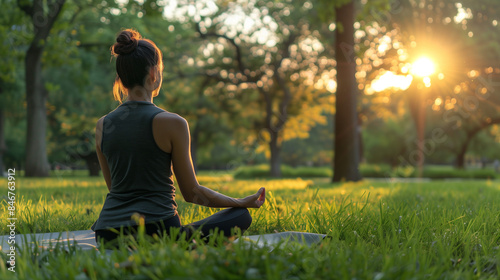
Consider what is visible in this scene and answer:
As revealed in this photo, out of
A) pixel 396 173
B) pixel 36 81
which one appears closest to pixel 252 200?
pixel 36 81

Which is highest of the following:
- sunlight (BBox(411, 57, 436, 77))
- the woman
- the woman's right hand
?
sunlight (BBox(411, 57, 436, 77))

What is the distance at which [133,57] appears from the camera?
2877 mm

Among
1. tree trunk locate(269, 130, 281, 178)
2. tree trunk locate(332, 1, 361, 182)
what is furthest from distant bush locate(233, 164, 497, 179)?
tree trunk locate(332, 1, 361, 182)

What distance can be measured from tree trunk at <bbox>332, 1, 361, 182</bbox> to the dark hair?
10.1 meters

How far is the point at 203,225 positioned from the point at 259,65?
846 inches

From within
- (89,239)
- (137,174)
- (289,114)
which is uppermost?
(289,114)

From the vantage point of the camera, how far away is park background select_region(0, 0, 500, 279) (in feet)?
7.91

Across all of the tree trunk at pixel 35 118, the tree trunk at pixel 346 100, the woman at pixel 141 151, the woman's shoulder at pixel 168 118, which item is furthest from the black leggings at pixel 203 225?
the tree trunk at pixel 35 118

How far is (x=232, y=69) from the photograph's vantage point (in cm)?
2455

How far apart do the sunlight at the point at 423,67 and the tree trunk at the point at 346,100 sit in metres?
6.80

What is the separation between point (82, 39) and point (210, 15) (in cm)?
644

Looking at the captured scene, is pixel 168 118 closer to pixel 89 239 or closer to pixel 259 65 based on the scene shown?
pixel 89 239

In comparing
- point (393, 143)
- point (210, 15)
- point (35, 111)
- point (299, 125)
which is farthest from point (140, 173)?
point (393, 143)

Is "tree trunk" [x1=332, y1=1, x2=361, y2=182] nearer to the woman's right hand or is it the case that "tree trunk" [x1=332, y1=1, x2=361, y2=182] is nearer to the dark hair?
the woman's right hand
